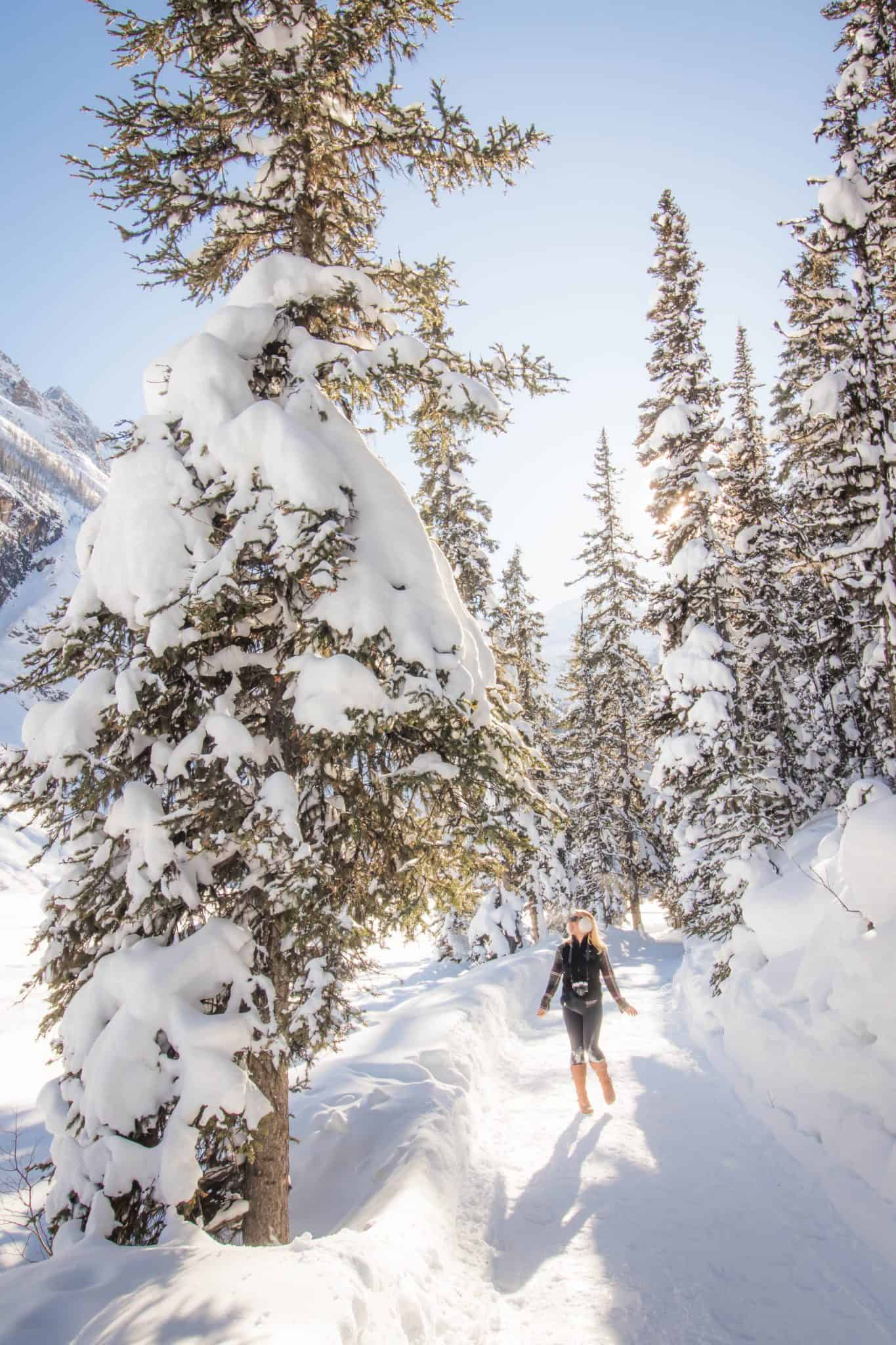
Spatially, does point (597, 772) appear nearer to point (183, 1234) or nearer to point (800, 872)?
point (800, 872)

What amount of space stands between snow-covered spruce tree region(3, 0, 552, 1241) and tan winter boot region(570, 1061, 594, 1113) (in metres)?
3.67

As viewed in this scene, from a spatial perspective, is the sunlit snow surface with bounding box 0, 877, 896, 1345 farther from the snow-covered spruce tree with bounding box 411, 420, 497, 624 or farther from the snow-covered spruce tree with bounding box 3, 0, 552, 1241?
the snow-covered spruce tree with bounding box 411, 420, 497, 624

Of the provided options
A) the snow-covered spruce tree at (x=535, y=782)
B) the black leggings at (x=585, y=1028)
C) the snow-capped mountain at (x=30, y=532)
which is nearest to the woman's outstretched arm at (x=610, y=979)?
the black leggings at (x=585, y=1028)

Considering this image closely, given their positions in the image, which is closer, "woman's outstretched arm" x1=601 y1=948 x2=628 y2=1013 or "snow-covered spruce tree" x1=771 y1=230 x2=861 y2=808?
"woman's outstretched arm" x1=601 y1=948 x2=628 y2=1013

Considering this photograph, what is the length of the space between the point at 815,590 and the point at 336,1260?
1529cm

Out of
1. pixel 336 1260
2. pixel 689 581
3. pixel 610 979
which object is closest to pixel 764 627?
pixel 689 581

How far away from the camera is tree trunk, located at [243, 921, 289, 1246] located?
454cm

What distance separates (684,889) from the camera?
19.4 m

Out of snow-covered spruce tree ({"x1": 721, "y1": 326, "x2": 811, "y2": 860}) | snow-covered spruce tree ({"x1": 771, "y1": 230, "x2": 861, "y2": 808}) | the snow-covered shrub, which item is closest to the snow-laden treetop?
the snow-covered shrub

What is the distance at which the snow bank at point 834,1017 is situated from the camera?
16.9ft

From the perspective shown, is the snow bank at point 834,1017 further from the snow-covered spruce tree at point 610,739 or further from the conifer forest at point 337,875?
the snow-covered spruce tree at point 610,739

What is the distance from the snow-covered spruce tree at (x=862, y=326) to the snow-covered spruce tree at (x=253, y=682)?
21.7ft

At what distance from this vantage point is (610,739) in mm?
25422

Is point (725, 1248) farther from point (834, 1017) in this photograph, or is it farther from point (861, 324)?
point (861, 324)
